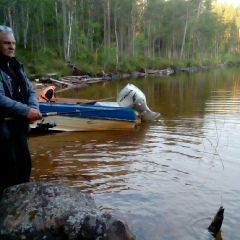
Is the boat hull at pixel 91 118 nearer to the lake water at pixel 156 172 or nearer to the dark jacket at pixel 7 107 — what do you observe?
the lake water at pixel 156 172

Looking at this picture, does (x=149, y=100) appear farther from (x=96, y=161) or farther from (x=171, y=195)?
(x=171, y=195)

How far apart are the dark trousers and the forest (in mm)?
25417

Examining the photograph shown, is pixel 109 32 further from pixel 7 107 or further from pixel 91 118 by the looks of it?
pixel 7 107

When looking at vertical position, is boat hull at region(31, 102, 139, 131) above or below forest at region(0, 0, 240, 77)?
below

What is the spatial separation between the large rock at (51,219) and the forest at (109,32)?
2571 cm

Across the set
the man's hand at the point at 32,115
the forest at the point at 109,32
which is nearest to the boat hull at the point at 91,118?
the man's hand at the point at 32,115

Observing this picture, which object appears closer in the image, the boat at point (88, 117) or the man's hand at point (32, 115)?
the man's hand at point (32, 115)

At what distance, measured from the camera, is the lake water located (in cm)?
452

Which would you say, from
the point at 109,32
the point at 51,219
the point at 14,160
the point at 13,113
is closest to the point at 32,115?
the point at 13,113

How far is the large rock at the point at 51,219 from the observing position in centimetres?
303

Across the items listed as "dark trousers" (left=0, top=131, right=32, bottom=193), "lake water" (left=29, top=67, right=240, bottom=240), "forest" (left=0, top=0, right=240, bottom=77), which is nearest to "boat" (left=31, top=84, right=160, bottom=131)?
"lake water" (left=29, top=67, right=240, bottom=240)

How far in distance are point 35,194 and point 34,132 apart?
6.87 metres

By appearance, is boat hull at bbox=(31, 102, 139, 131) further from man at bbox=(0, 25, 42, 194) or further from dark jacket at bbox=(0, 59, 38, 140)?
dark jacket at bbox=(0, 59, 38, 140)

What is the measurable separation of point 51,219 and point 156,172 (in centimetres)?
356
